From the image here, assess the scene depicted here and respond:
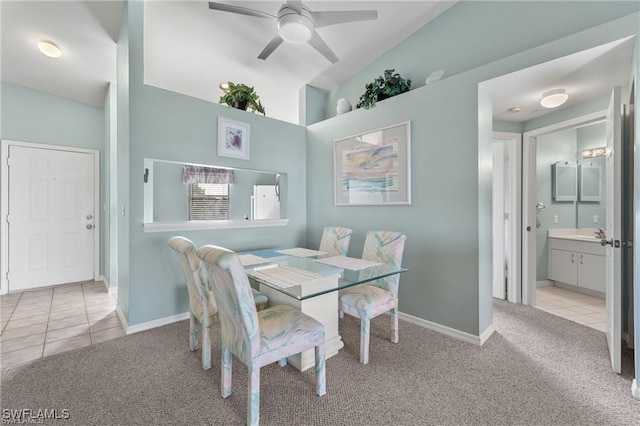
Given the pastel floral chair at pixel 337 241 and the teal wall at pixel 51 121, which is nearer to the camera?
the pastel floral chair at pixel 337 241

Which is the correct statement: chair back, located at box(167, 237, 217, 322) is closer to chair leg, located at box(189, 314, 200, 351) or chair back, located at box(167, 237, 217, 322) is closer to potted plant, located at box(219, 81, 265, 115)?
chair leg, located at box(189, 314, 200, 351)

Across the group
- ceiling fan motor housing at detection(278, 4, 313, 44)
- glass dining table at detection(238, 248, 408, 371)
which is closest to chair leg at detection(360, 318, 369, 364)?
glass dining table at detection(238, 248, 408, 371)

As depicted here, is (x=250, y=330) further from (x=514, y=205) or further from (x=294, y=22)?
(x=514, y=205)

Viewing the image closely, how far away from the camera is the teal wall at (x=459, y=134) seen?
211 cm

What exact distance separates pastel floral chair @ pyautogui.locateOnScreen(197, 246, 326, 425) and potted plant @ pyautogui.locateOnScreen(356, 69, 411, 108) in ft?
8.26

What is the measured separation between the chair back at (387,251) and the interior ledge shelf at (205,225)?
150 cm

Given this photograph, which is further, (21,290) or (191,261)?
(21,290)

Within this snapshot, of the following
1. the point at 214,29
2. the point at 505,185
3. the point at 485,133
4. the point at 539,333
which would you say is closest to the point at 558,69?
the point at 485,133

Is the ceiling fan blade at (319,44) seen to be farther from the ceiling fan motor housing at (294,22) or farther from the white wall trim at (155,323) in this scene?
the white wall trim at (155,323)

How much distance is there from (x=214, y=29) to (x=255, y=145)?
4.35ft

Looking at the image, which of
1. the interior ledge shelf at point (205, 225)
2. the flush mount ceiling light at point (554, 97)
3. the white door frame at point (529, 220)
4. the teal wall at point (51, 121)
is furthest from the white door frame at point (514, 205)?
the teal wall at point (51, 121)

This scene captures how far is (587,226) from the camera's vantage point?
12.8ft

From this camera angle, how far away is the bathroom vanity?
336cm

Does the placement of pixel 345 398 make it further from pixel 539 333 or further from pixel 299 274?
pixel 539 333
